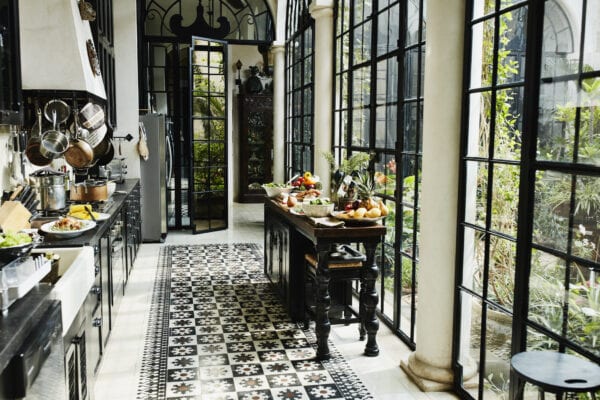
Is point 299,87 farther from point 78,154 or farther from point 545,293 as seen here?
point 545,293

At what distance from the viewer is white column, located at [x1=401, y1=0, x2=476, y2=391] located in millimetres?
3566

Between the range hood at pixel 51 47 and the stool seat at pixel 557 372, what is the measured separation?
4.08m

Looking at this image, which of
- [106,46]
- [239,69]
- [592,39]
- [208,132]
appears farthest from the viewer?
[239,69]

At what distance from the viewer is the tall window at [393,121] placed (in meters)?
4.52


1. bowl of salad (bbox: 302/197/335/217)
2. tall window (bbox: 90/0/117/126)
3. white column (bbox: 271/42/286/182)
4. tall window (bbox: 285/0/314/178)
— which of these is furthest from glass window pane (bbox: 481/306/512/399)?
white column (bbox: 271/42/286/182)

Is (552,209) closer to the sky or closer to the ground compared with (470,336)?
closer to the sky

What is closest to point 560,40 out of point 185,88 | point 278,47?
point 278,47

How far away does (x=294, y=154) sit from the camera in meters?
9.28

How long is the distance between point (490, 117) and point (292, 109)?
20.8 feet

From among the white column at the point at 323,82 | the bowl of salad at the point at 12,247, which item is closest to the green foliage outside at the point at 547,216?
the bowl of salad at the point at 12,247

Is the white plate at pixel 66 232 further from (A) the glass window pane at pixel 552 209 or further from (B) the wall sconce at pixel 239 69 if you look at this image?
(B) the wall sconce at pixel 239 69

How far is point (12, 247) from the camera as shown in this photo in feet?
7.64

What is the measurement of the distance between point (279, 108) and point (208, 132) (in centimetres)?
149

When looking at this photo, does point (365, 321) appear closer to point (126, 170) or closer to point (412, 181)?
point (412, 181)
